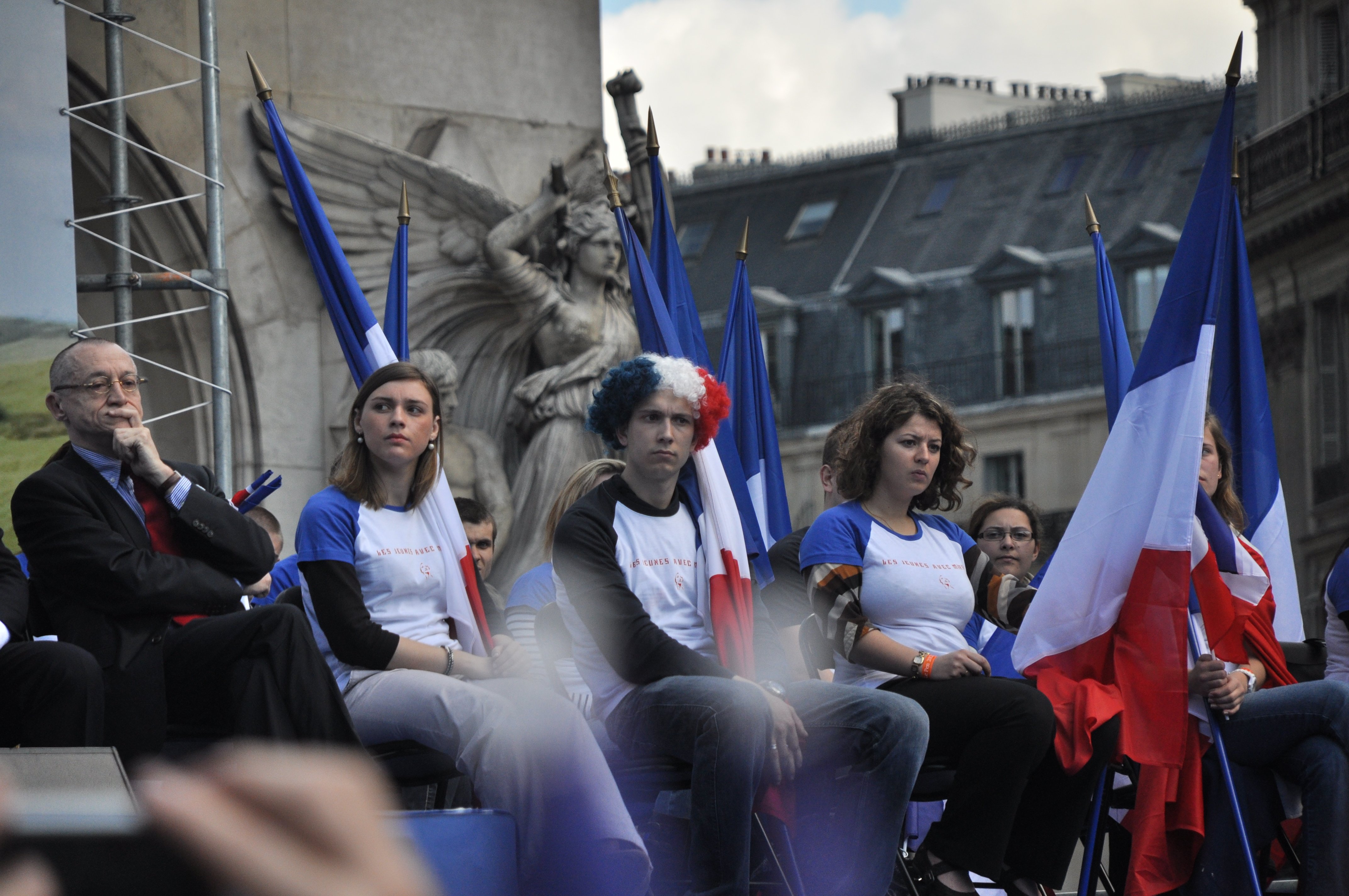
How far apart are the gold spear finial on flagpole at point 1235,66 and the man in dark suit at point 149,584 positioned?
3304mm

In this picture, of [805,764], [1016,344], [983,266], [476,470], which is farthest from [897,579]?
[983,266]

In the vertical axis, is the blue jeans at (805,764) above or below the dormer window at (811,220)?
below

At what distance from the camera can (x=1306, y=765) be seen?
4.62 m

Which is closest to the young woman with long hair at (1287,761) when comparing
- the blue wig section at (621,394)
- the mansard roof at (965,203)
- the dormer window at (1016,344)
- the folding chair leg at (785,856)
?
the folding chair leg at (785,856)

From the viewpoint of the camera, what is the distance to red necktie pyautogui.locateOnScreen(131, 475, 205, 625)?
14.1 feet

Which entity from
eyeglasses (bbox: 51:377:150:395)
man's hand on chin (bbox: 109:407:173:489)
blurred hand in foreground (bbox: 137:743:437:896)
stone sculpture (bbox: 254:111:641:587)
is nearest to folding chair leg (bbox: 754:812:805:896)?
man's hand on chin (bbox: 109:407:173:489)

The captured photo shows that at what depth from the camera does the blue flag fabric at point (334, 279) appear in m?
6.00

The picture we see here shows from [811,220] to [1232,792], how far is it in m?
36.4

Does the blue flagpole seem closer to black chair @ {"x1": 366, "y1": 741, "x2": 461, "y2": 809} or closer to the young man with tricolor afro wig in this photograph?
the young man with tricolor afro wig

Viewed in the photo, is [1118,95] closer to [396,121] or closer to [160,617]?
[396,121]

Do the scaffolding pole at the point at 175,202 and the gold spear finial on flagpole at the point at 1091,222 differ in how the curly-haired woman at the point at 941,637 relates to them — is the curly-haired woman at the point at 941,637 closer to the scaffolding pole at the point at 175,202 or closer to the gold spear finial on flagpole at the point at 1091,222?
the gold spear finial on flagpole at the point at 1091,222

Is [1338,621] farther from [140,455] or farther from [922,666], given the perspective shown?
[140,455]

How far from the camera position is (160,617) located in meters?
4.11

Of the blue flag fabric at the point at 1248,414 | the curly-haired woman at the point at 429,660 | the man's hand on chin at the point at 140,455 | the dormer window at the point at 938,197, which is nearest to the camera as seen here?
the curly-haired woman at the point at 429,660
